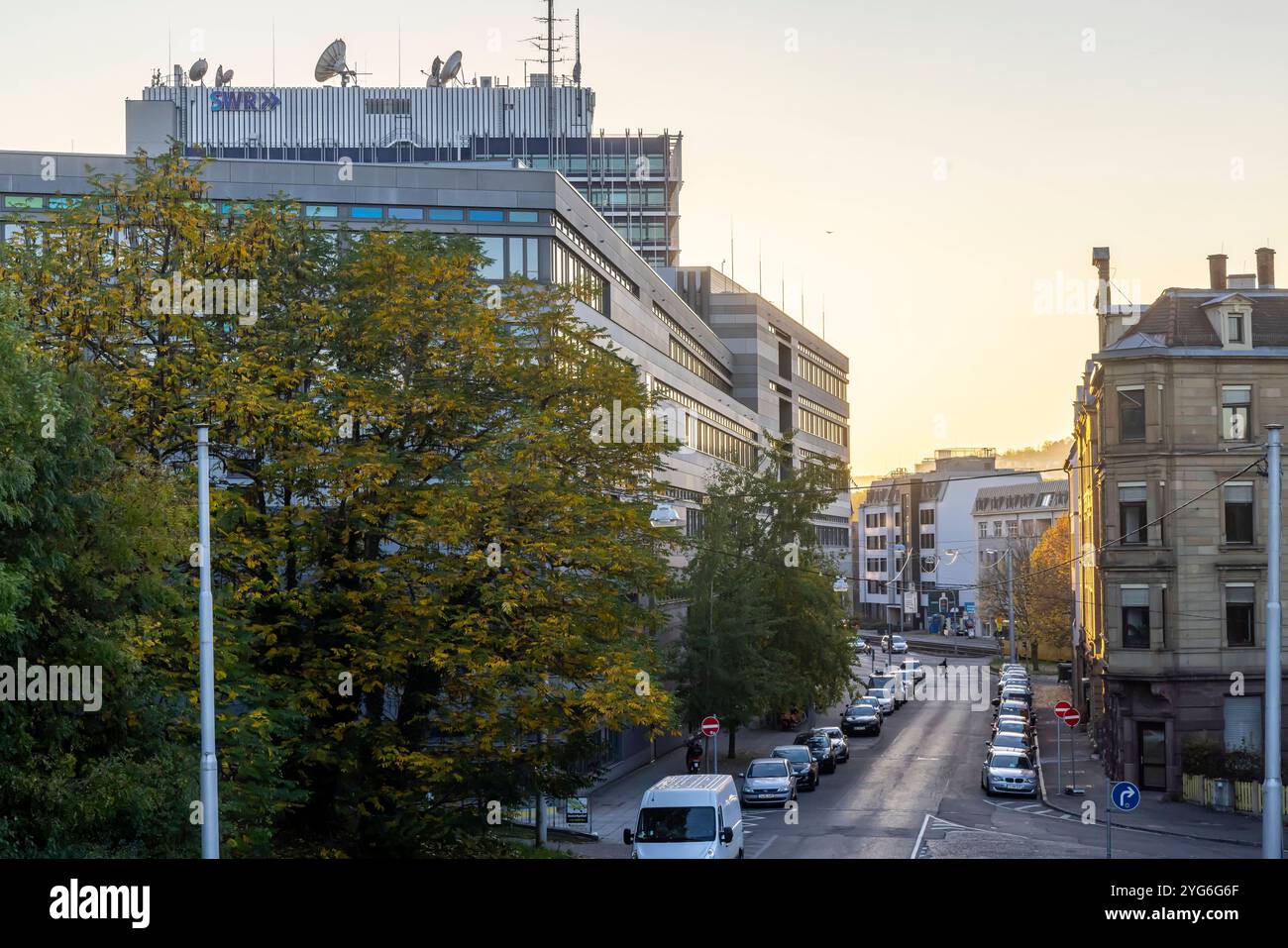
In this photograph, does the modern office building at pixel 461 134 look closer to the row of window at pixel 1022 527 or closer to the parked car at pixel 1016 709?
the row of window at pixel 1022 527

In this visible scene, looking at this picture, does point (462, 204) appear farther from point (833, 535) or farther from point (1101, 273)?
point (833, 535)

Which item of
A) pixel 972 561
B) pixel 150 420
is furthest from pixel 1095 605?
pixel 972 561

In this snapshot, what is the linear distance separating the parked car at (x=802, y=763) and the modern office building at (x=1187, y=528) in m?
10.6

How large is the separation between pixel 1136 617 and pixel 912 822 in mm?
11513

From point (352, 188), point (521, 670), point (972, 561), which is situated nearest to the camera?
point (521, 670)

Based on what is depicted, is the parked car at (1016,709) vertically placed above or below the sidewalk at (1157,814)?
above

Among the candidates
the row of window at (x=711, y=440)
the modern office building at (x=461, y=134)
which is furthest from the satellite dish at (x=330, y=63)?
the row of window at (x=711, y=440)

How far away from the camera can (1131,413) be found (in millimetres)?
47969

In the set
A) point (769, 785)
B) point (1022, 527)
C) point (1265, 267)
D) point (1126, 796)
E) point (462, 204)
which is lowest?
point (769, 785)

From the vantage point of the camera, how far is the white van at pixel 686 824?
30016 mm

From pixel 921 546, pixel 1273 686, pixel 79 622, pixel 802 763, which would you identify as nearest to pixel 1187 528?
pixel 802 763

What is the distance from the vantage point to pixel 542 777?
28.3 m

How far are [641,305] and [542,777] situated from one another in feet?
150
